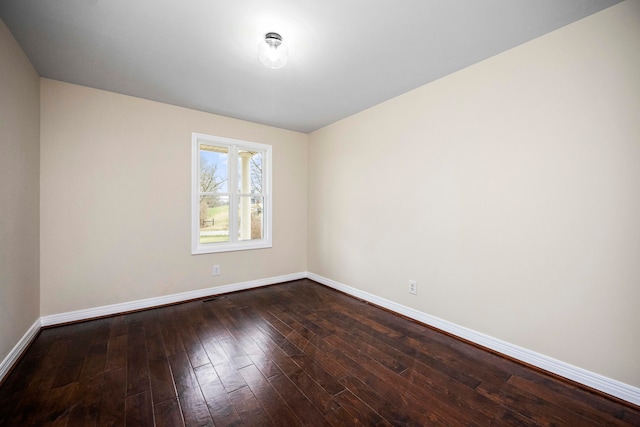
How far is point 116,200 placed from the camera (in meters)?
3.00

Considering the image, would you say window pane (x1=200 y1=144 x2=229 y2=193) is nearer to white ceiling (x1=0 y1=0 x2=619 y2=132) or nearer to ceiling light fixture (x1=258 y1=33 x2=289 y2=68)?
white ceiling (x1=0 y1=0 x2=619 y2=132)

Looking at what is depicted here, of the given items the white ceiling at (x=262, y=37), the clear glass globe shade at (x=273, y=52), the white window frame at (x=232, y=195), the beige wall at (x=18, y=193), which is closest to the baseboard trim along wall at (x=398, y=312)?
the beige wall at (x=18, y=193)

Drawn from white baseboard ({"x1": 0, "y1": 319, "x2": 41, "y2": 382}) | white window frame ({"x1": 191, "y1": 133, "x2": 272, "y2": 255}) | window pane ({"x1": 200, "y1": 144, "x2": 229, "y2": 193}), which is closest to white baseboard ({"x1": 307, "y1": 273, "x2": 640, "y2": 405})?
white window frame ({"x1": 191, "y1": 133, "x2": 272, "y2": 255})

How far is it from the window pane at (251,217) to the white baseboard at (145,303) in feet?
2.27

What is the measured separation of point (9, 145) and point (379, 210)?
333cm

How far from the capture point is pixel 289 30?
194 cm

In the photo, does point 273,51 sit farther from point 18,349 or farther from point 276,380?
point 18,349

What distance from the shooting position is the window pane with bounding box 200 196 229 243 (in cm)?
367

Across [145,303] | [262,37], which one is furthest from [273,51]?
[145,303]

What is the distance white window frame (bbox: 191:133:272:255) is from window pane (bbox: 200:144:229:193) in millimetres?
57

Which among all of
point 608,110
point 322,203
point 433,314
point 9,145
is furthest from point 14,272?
point 608,110

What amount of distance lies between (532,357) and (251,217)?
139 inches

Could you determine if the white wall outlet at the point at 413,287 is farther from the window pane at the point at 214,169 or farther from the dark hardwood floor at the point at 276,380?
the window pane at the point at 214,169

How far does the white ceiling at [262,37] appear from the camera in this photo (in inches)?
68.0
